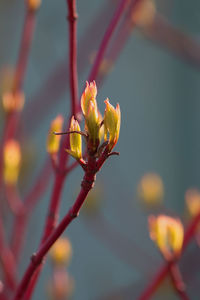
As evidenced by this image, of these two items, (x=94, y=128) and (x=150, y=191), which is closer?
(x=94, y=128)

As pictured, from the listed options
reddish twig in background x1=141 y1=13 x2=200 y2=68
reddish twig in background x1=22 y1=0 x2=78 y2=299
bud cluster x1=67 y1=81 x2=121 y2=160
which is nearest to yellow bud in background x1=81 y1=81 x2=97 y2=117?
bud cluster x1=67 y1=81 x2=121 y2=160

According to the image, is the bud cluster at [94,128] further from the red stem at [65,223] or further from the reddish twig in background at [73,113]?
the reddish twig in background at [73,113]

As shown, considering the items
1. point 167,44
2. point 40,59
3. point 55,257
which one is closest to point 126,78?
point 40,59

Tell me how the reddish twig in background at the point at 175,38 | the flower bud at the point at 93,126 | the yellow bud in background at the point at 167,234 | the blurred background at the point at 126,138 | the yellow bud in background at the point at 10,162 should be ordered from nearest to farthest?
the flower bud at the point at 93,126, the yellow bud in background at the point at 167,234, the yellow bud in background at the point at 10,162, the reddish twig in background at the point at 175,38, the blurred background at the point at 126,138

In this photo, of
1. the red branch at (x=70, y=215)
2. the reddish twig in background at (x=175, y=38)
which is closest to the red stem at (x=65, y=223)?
the red branch at (x=70, y=215)

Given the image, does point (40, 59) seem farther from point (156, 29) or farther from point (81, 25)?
point (156, 29)

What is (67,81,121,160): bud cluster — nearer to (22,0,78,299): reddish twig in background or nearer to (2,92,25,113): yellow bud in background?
(22,0,78,299): reddish twig in background

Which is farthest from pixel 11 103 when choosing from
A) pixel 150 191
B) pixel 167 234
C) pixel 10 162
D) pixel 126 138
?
pixel 126 138

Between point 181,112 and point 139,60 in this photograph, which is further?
point 181,112

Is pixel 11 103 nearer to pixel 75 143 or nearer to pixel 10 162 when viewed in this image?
pixel 10 162
